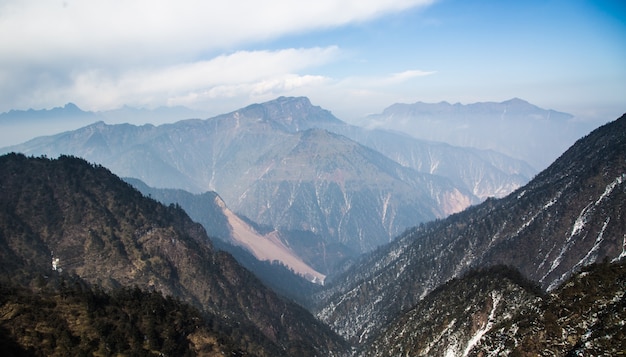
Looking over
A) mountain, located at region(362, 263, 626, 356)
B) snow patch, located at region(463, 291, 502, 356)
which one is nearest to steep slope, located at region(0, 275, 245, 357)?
mountain, located at region(362, 263, 626, 356)

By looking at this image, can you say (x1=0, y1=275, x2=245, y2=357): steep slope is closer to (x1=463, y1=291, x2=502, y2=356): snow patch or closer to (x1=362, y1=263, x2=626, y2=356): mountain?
(x1=362, y1=263, x2=626, y2=356): mountain

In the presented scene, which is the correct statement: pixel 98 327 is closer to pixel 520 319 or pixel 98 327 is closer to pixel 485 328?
pixel 520 319

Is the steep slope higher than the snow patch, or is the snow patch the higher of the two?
the steep slope

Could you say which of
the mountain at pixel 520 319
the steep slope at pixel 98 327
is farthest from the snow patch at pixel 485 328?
the steep slope at pixel 98 327

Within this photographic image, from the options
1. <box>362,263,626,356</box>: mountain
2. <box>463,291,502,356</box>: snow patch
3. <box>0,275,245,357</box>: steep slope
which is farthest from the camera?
<box>463,291,502,356</box>: snow patch

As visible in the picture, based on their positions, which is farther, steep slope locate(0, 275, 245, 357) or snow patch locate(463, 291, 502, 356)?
snow patch locate(463, 291, 502, 356)

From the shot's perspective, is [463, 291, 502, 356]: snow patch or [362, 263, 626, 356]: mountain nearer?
[362, 263, 626, 356]: mountain

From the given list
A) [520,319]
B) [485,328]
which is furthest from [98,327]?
[485,328]

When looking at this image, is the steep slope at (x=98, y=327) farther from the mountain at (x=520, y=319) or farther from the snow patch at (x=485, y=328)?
the snow patch at (x=485, y=328)

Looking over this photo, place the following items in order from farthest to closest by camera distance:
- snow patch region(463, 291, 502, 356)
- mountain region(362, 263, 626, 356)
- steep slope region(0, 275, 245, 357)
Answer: snow patch region(463, 291, 502, 356)
steep slope region(0, 275, 245, 357)
mountain region(362, 263, 626, 356)
